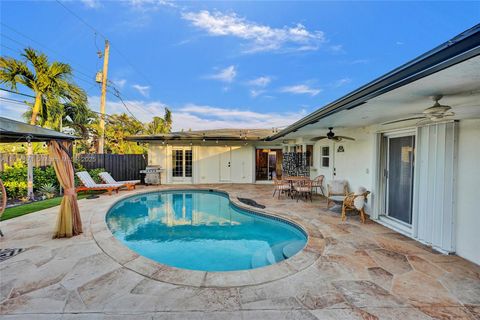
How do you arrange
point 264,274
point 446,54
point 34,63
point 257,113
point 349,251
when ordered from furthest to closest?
point 257,113 < point 34,63 < point 349,251 < point 264,274 < point 446,54

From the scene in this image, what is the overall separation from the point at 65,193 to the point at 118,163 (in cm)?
909

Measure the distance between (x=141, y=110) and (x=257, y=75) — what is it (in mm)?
11544

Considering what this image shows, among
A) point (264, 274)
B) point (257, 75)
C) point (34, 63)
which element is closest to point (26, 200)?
point (34, 63)

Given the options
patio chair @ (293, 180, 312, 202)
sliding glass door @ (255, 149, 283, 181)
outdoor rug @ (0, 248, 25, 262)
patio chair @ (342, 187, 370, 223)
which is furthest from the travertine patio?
sliding glass door @ (255, 149, 283, 181)

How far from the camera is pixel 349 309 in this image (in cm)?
242

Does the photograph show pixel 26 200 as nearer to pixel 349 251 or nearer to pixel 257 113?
pixel 349 251

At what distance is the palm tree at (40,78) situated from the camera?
322 inches

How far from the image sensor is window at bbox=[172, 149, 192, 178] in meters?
13.5

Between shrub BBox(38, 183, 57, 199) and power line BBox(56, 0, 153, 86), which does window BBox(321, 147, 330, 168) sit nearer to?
shrub BBox(38, 183, 57, 199)

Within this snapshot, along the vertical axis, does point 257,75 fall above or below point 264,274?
above

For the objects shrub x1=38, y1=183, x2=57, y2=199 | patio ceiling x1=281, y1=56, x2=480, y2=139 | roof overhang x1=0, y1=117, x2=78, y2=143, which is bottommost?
shrub x1=38, y1=183, x2=57, y2=199

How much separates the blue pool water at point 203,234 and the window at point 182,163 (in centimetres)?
426

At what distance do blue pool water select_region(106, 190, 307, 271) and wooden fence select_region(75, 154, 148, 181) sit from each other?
4.36m

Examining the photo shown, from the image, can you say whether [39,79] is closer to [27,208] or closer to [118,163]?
[27,208]
